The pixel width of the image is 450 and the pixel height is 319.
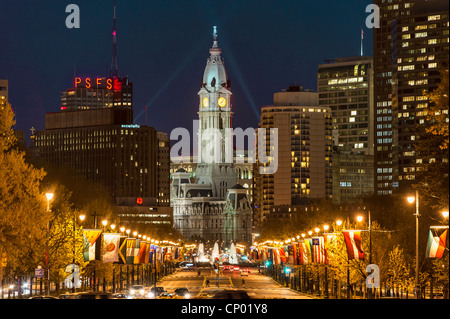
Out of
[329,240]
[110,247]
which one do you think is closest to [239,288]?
[329,240]

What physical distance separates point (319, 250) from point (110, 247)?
73.4 feet

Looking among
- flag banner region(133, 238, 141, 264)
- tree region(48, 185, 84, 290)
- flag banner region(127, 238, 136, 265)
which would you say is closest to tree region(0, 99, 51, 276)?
tree region(48, 185, 84, 290)

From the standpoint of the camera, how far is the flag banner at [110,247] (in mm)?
92250

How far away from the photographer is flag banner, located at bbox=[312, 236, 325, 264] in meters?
103

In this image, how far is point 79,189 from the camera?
171625 mm

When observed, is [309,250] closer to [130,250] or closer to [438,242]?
[130,250]

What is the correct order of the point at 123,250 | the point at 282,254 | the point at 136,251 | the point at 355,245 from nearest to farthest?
1. the point at 355,245
2. the point at 123,250
3. the point at 136,251
4. the point at 282,254

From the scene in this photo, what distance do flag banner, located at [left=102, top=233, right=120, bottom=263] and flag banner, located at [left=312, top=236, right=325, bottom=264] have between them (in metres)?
20.7

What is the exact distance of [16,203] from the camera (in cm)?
7212

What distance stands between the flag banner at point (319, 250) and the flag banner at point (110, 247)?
20.7 m
